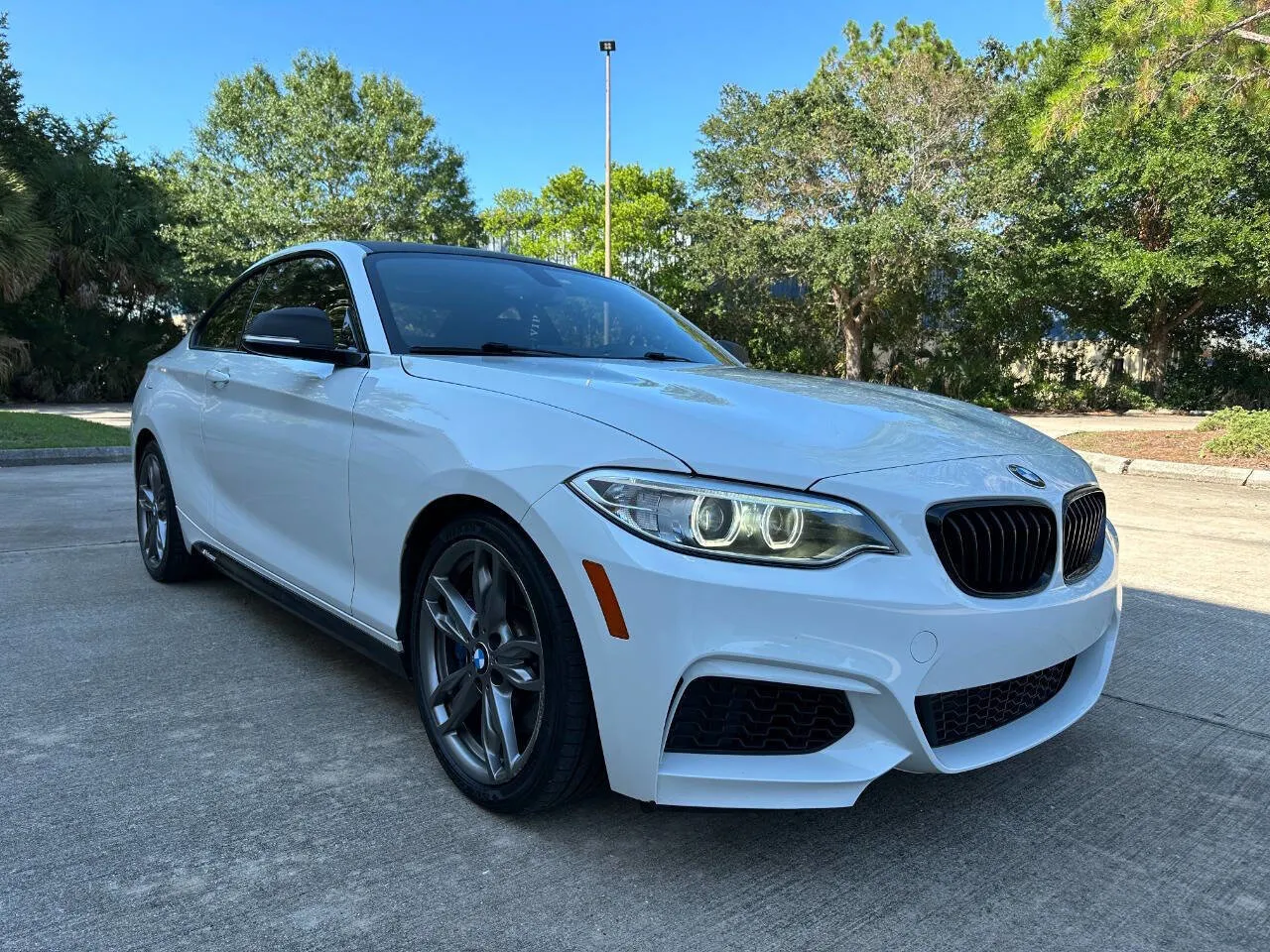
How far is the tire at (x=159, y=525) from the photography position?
439 cm

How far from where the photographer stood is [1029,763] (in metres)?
2.68

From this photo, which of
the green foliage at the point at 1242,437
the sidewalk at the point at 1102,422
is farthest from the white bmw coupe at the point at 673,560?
the sidewalk at the point at 1102,422

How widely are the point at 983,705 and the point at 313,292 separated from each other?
9.08ft

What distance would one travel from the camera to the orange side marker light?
6.31ft

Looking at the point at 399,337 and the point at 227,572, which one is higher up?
the point at 399,337

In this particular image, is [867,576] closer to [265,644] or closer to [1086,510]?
[1086,510]

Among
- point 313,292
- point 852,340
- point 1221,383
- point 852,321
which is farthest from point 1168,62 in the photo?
point 1221,383

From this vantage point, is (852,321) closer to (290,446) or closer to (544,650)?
(290,446)

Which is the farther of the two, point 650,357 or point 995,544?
point 650,357

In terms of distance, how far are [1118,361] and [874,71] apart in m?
11.0

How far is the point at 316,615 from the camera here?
9.92 ft

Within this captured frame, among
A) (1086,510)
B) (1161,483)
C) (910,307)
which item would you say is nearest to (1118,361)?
(910,307)

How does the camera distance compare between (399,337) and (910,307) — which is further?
(910,307)

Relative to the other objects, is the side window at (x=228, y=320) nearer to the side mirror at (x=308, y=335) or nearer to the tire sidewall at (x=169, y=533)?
the tire sidewall at (x=169, y=533)
